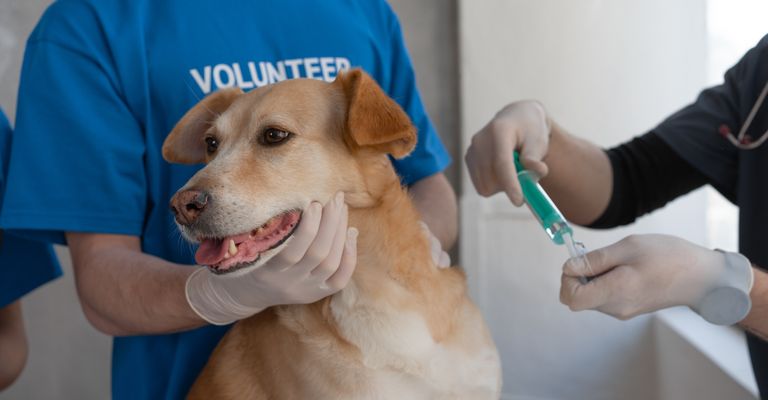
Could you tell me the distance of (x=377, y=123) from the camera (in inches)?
35.3

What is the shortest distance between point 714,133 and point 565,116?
1.38 meters

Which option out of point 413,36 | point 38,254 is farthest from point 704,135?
point 413,36

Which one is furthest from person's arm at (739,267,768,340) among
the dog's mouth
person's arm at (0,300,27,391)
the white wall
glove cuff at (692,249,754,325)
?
the white wall

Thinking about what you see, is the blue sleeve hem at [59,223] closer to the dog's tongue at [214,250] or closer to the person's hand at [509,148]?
the dog's tongue at [214,250]

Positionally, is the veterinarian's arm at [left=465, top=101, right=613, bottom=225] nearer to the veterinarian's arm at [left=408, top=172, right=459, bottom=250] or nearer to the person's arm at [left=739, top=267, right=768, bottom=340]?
the veterinarian's arm at [left=408, top=172, right=459, bottom=250]

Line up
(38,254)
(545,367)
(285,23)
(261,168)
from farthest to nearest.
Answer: (545,367)
(38,254)
(285,23)
(261,168)

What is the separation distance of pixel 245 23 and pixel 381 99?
1.14 feet

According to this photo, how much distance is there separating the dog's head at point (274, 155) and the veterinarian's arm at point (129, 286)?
0.15 meters

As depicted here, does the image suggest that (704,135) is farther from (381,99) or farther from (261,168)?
(261,168)

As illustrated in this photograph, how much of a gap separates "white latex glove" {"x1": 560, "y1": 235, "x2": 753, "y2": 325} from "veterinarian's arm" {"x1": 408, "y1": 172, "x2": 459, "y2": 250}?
1.25ft

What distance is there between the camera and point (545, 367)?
2.53 m

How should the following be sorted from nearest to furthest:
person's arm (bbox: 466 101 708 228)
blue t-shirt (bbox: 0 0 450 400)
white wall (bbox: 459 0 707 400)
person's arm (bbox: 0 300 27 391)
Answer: blue t-shirt (bbox: 0 0 450 400) → person's arm (bbox: 466 101 708 228) → person's arm (bbox: 0 300 27 391) → white wall (bbox: 459 0 707 400)

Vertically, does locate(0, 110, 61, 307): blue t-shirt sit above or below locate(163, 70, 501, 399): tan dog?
below

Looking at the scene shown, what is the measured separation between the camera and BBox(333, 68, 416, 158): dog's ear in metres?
0.89
